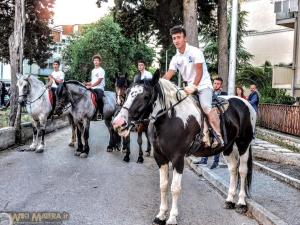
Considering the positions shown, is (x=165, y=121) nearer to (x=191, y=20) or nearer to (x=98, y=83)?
(x=98, y=83)

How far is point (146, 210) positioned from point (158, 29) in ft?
56.2

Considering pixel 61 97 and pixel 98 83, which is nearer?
pixel 61 97

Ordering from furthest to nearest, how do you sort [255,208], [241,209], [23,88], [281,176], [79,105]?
[23,88], [79,105], [281,176], [241,209], [255,208]

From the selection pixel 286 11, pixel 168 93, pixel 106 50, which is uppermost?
pixel 286 11

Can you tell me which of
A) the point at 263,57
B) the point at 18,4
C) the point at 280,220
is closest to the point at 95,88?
the point at 18,4

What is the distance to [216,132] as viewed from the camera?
23.7 ft

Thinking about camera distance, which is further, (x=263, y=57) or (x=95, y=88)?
(x=263, y=57)

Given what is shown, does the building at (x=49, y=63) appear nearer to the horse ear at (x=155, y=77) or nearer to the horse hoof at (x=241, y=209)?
the horse hoof at (x=241, y=209)

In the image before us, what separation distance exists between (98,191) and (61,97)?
5185mm

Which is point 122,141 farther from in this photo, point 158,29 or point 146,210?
point 158,29

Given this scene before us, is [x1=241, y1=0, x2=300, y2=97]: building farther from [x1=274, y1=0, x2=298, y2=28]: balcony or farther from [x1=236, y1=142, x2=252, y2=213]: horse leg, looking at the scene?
[x1=236, y1=142, x2=252, y2=213]: horse leg

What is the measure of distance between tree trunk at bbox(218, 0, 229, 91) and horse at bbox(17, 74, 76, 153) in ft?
30.2

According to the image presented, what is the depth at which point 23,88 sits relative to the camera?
538 inches

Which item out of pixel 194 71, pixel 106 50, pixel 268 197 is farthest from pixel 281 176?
pixel 106 50
